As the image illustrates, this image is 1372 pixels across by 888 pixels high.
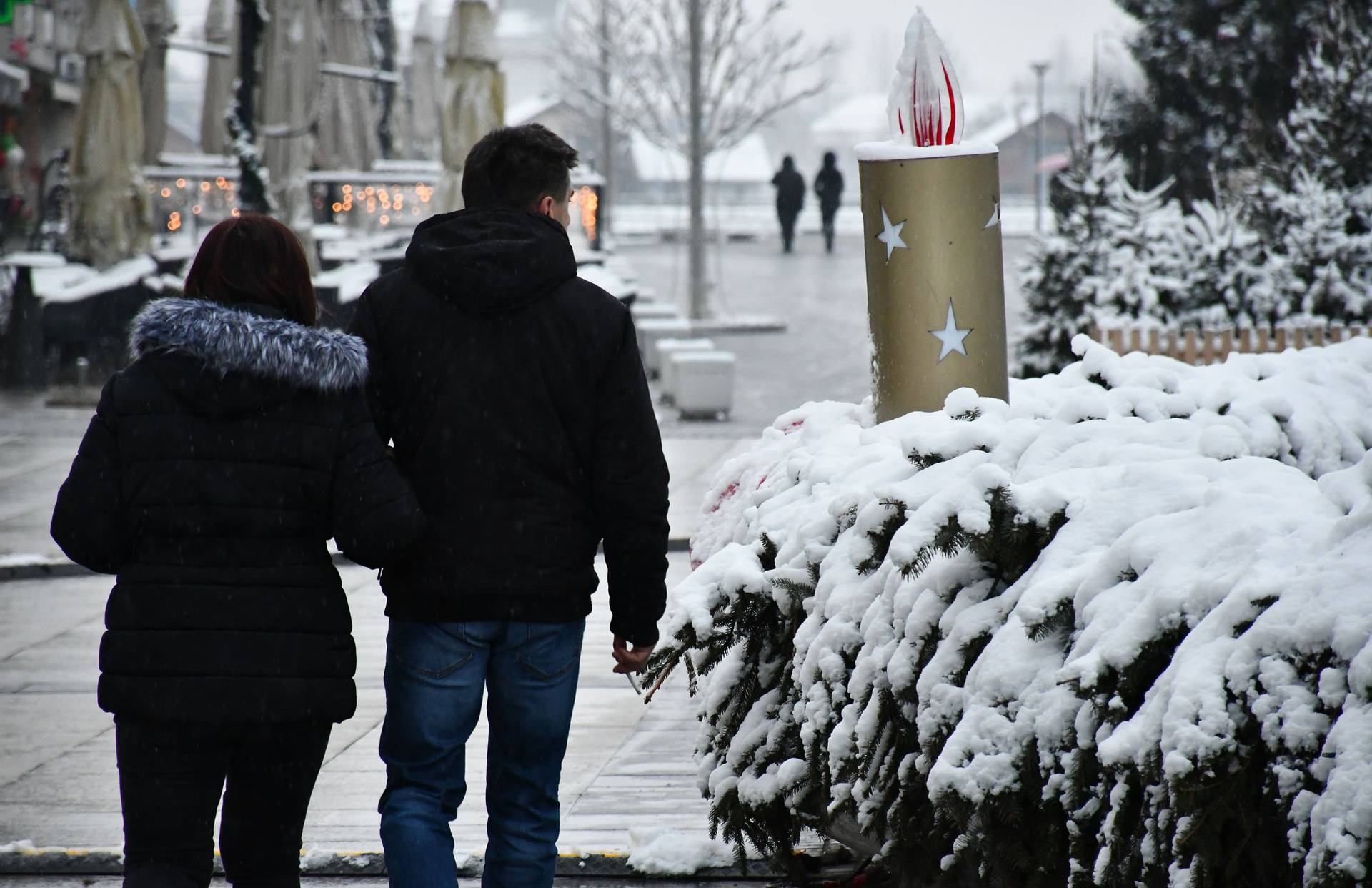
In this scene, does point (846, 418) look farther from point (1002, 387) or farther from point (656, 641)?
point (656, 641)

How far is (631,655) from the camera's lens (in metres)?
3.54

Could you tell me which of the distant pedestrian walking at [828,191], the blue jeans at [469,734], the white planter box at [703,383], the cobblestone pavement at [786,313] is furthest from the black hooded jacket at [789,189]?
the blue jeans at [469,734]

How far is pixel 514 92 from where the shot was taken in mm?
129750

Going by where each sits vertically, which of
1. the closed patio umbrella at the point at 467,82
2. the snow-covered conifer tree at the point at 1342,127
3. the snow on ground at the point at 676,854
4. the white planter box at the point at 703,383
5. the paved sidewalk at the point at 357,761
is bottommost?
the paved sidewalk at the point at 357,761

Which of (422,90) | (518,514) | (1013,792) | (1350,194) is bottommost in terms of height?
(1013,792)

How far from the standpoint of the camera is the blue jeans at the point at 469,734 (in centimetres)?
341

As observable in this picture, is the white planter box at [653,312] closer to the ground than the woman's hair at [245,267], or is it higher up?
closer to the ground

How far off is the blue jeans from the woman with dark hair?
212mm

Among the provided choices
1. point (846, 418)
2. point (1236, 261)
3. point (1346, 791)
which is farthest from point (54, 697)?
point (1236, 261)

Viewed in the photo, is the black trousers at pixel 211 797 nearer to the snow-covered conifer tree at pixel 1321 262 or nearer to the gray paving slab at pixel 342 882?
the gray paving slab at pixel 342 882

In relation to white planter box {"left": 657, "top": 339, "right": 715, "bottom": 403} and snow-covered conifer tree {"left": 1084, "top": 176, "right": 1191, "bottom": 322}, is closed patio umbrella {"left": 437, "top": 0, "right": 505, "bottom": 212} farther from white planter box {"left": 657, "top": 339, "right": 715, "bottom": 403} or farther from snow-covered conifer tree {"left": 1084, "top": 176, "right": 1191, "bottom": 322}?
snow-covered conifer tree {"left": 1084, "top": 176, "right": 1191, "bottom": 322}

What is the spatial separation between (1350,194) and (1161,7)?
38.0ft

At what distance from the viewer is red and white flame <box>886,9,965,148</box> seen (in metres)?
4.52

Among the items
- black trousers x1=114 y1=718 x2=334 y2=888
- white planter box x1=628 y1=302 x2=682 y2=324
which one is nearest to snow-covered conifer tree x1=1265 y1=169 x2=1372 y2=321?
white planter box x1=628 y1=302 x2=682 y2=324
